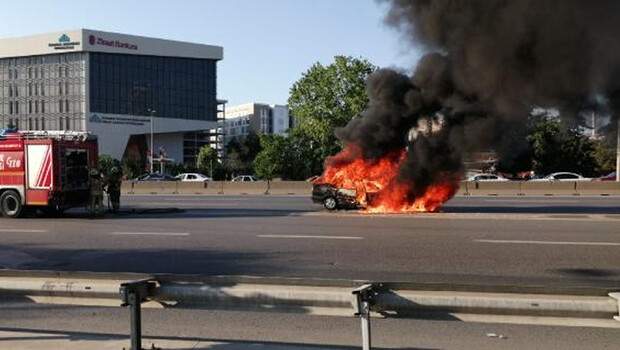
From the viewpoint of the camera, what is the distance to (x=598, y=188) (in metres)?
31.3

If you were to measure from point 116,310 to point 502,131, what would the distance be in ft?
43.2

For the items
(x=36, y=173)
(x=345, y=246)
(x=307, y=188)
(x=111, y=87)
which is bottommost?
(x=345, y=246)

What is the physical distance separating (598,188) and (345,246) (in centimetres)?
2349

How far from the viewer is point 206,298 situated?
13.8 feet

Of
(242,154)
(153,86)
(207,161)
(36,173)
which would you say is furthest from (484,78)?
(153,86)

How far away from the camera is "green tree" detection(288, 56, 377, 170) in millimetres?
61969

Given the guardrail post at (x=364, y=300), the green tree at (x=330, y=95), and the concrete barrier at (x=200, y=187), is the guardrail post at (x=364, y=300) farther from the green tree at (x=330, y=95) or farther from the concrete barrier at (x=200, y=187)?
Result: the green tree at (x=330, y=95)

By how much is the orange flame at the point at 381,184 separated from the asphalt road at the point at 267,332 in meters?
12.2

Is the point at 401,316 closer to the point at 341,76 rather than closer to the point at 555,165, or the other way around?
→ the point at 341,76

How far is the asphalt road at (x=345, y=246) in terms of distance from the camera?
9.23 metres

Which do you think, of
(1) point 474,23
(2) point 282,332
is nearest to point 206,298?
(2) point 282,332

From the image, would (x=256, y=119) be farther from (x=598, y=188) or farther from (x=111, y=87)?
(x=598, y=188)

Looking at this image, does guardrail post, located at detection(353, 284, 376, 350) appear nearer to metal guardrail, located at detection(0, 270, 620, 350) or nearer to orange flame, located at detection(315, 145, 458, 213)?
metal guardrail, located at detection(0, 270, 620, 350)

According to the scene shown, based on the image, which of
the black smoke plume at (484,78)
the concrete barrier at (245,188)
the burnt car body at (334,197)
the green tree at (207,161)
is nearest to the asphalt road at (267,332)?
the black smoke plume at (484,78)
